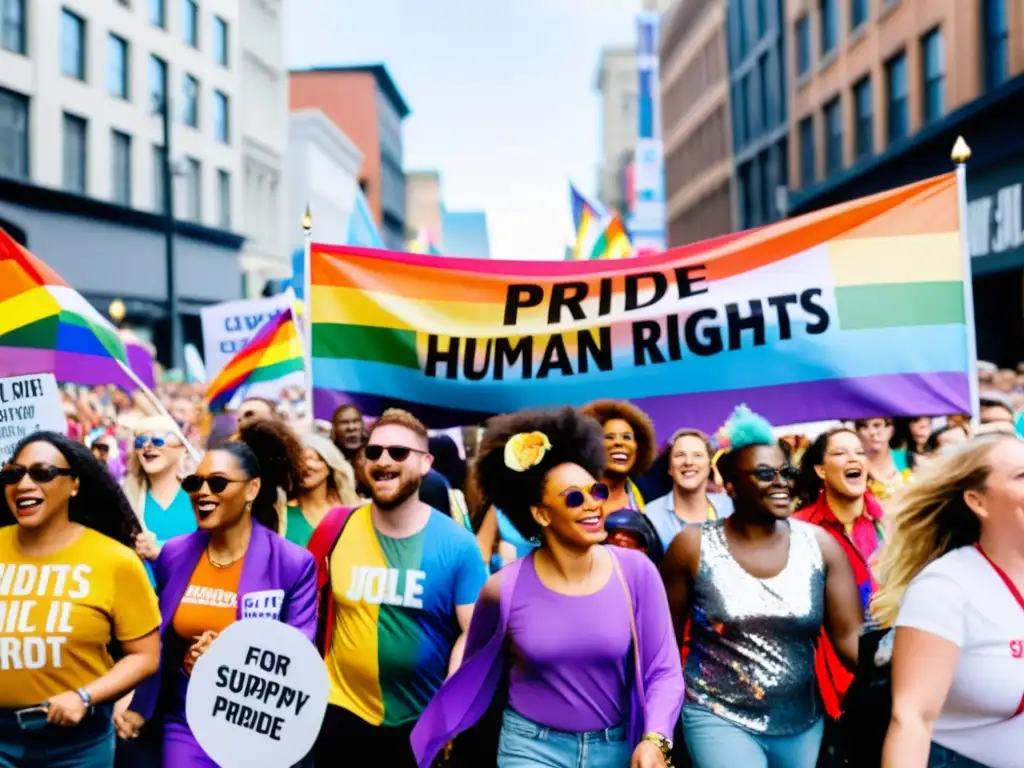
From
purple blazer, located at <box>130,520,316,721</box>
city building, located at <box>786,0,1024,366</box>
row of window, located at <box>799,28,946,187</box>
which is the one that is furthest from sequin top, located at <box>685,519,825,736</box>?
row of window, located at <box>799,28,946,187</box>

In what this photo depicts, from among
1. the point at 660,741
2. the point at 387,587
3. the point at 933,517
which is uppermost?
the point at 933,517

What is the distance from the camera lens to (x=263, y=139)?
4519cm

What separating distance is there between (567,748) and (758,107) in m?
42.3

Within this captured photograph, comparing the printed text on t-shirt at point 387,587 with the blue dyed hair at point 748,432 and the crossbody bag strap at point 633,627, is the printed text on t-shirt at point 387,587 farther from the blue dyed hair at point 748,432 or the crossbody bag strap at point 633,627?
the blue dyed hair at point 748,432

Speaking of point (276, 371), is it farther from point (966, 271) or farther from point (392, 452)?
point (966, 271)

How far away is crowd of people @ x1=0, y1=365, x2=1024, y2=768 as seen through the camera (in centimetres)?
342

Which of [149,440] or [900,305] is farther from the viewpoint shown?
[149,440]

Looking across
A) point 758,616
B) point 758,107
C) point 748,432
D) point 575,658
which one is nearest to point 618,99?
point 758,107

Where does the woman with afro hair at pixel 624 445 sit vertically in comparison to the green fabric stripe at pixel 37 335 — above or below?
below

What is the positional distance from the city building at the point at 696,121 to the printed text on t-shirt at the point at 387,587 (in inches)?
1757

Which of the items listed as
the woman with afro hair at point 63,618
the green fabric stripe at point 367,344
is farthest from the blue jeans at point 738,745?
the green fabric stripe at point 367,344

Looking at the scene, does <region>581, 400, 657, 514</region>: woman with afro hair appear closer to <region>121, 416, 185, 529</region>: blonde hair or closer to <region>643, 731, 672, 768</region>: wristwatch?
<region>121, 416, 185, 529</region>: blonde hair

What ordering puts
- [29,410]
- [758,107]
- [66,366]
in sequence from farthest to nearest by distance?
→ [758,107]
[66,366]
[29,410]

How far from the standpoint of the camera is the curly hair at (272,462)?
228 inches
